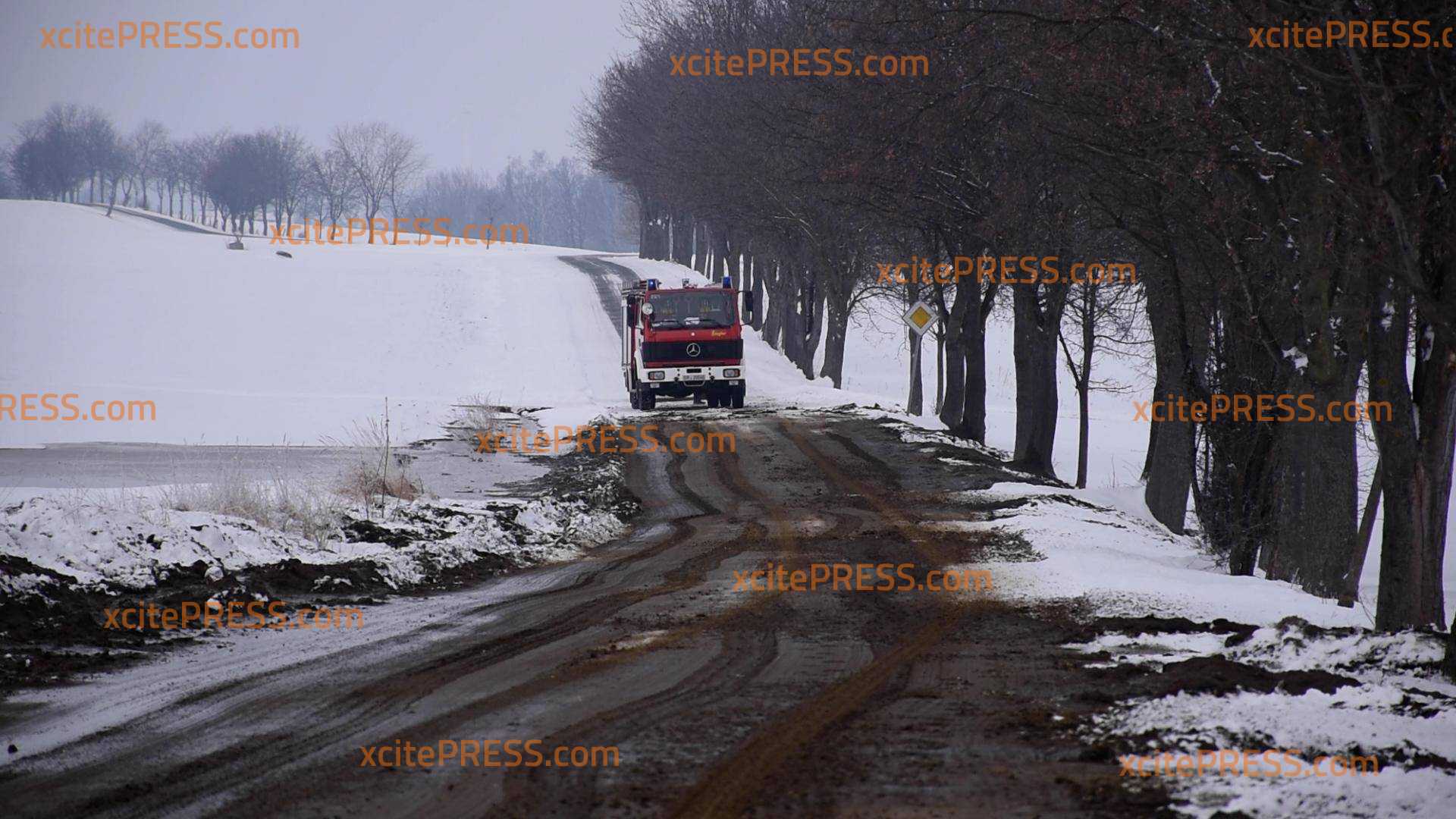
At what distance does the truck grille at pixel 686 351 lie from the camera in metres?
28.6

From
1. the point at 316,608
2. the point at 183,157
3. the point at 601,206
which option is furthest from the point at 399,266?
the point at 601,206

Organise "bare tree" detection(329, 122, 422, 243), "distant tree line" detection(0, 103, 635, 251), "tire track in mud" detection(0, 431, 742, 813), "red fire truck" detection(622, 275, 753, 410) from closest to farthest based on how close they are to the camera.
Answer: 1. "tire track in mud" detection(0, 431, 742, 813)
2. "red fire truck" detection(622, 275, 753, 410)
3. "distant tree line" detection(0, 103, 635, 251)
4. "bare tree" detection(329, 122, 422, 243)

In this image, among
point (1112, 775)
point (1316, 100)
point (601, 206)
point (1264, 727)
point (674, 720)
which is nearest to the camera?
point (1112, 775)

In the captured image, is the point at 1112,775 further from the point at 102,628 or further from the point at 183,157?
the point at 183,157

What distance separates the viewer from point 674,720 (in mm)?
5977

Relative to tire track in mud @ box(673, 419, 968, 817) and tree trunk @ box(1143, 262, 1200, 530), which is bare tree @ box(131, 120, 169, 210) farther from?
tire track in mud @ box(673, 419, 968, 817)

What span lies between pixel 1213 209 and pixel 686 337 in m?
17.7

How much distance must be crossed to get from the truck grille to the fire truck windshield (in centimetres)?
50

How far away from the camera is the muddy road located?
4.86m

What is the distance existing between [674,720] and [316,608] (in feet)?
14.9

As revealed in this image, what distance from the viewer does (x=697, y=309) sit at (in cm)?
2861

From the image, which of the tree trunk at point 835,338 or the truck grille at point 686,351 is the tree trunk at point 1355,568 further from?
the tree trunk at point 835,338

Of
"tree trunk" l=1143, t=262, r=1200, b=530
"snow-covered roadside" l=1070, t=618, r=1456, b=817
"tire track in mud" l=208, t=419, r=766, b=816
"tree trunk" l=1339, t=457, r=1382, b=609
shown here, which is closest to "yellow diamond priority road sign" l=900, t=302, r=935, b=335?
"tree trunk" l=1143, t=262, r=1200, b=530

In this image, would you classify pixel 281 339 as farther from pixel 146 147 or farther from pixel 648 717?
pixel 146 147
